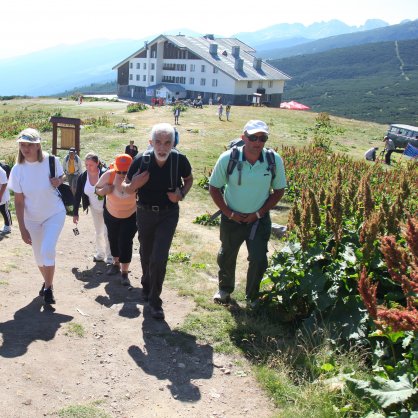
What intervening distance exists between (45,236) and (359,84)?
163 m

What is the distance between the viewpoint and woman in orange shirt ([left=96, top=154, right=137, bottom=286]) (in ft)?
21.1

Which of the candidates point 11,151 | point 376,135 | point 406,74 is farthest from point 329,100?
point 11,151

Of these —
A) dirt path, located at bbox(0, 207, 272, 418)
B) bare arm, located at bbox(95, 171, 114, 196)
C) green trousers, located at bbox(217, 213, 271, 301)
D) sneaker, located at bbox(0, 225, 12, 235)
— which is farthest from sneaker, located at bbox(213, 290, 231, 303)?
sneaker, located at bbox(0, 225, 12, 235)

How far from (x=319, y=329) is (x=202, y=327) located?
1.39m

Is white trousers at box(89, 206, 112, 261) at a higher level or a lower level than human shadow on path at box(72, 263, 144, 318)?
higher

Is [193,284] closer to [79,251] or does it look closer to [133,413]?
[79,251]

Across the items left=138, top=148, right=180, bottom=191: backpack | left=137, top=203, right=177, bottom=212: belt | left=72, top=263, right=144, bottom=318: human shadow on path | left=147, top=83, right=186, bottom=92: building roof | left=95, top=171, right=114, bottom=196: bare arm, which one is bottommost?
left=72, top=263, right=144, bottom=318: human shadow on path

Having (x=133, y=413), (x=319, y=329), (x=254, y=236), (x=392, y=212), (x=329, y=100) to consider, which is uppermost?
(x=329, y=100)

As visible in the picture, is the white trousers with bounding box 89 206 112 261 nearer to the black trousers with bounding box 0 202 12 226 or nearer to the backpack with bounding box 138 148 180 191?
the black trousers with bounding box 0 202 12 226

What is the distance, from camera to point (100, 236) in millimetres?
7867

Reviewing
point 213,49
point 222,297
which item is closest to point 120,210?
point 222,297

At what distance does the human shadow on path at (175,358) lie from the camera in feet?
14.6

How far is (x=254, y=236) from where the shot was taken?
572cm

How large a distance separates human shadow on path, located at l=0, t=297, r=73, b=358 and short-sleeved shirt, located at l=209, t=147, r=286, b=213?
2345mm
